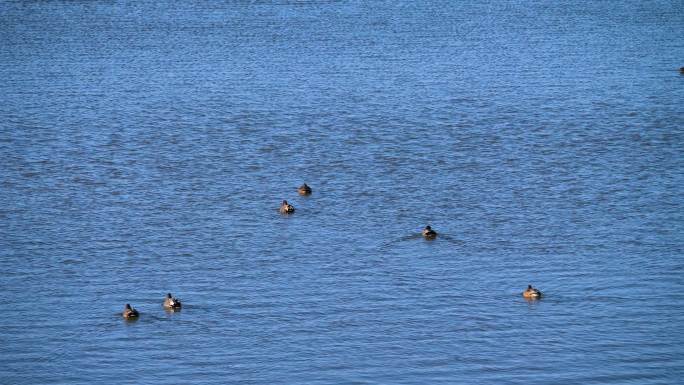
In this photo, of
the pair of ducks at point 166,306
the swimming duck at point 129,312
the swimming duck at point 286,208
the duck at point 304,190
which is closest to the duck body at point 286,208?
the swimming duck at point 286,208

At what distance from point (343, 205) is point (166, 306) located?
14.2m

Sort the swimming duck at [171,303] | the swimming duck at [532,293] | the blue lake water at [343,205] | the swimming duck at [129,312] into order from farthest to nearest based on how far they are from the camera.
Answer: the swimming duck at [532,293], the swimming duck at [171,303], the swimming duck at [129,312], the blue lake water at [343,205]

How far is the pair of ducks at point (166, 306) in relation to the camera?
4419 centimetres

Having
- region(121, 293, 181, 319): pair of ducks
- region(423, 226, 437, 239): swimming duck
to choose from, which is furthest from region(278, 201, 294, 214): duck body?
region(121, 293, 181, 319): pair of ducks

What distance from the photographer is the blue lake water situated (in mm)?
42656

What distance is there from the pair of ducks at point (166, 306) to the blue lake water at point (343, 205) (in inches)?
15.0

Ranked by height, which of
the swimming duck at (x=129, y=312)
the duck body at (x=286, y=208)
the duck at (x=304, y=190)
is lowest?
the swimming duck at (x=129, y=312)

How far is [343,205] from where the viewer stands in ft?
187

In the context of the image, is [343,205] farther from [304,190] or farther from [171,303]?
[171,303]

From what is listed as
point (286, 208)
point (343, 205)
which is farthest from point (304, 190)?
point (286, 208)

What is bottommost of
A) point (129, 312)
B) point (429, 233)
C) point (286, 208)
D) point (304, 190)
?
point (129, 312)

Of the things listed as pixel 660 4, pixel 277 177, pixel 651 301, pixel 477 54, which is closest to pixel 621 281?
pixel 651 301

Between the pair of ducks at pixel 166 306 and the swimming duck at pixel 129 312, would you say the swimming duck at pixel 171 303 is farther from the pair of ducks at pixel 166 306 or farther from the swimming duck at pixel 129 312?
the swimming duck at pixel 129 312

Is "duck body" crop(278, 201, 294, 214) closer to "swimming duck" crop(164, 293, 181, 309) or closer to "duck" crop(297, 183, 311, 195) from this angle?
"duck" crop(297, 183, 311, 195)
